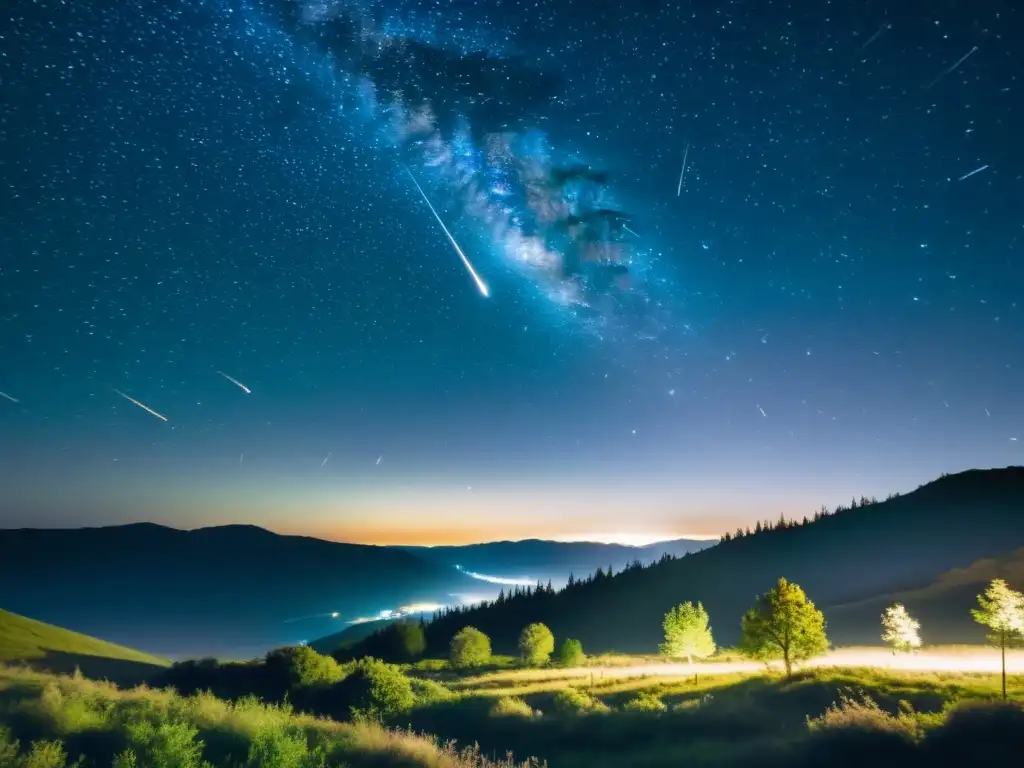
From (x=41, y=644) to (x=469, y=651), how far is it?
73.5 m

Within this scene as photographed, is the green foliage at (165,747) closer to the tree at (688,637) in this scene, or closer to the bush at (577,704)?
the bush at (577,704)

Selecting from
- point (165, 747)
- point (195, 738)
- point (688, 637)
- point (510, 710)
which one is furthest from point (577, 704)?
point (688, 637)

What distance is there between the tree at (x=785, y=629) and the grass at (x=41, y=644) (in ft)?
323

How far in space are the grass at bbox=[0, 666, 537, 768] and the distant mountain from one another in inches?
4304

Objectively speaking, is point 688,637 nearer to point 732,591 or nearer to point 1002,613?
point 1002,613

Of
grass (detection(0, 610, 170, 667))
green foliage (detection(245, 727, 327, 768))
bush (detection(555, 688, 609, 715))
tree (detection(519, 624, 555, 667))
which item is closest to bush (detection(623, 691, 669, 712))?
bush (detection(555, 688, 609, 715))

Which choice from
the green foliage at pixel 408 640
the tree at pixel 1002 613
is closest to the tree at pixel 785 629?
the tree at pixel 1002 613

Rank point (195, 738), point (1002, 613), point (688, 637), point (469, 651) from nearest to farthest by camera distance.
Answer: point (195, 738), point (1002, 613), point (688, 637), point (469, 651)

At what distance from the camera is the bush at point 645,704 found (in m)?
35.1

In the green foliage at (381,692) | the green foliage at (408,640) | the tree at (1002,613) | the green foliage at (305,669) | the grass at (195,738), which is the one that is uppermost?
the tree at (1002,613)

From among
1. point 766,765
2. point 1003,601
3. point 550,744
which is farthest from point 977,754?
point 1003,601

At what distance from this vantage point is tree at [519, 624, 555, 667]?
89.0 meters

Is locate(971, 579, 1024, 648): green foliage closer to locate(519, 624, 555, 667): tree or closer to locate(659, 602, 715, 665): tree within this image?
locate(659, 602, 715, 665): tree

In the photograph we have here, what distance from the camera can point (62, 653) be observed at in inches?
3930
